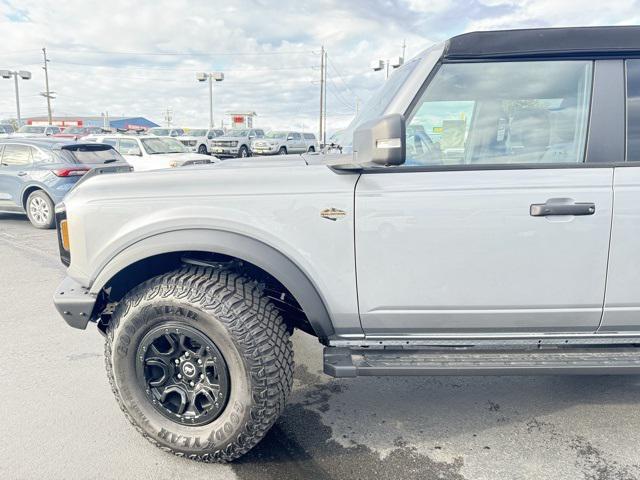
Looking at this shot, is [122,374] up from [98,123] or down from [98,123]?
down

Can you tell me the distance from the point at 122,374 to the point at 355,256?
133cm

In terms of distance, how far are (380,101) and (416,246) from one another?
93 cm

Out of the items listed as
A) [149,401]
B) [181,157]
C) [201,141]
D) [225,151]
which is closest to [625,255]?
[149,401]

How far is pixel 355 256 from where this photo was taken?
2193mm

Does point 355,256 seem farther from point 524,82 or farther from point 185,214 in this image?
point 524,82

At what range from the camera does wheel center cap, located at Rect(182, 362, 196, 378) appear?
2.32 m

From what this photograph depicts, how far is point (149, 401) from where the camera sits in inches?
94.1

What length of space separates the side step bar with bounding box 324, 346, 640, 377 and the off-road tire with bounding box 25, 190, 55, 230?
7740mm

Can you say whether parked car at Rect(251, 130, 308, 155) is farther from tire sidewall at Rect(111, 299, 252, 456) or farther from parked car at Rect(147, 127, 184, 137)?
tire sidewall at Rect(111, 299, 252, 456)

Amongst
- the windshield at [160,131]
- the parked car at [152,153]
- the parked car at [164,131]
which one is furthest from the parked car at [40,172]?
the windshield at [160,131]

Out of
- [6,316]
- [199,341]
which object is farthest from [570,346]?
[6,316]

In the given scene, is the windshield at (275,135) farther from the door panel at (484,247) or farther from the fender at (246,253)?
the door panel at (484,247)

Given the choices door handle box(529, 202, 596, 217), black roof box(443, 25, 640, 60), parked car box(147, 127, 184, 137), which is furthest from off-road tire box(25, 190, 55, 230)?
parked car box(147, 127, 184, 137)

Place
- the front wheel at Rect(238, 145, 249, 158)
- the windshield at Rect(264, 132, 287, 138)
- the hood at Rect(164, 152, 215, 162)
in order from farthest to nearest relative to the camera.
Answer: the windshield at Rect(264, 132, 287, 138) < the front wheel at Rect(238, 145, 249, 158) < the hood at Rect(164, 152, 215, 162)
